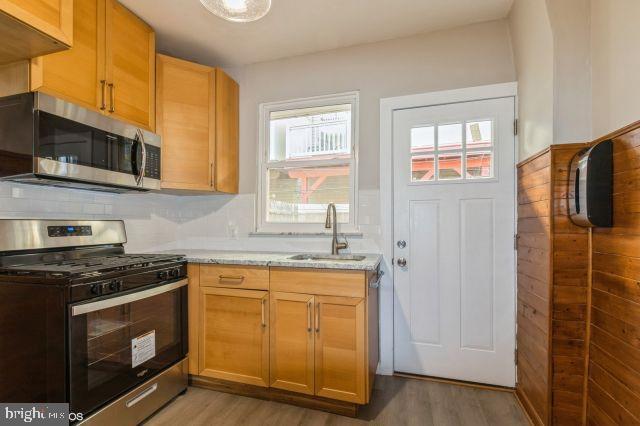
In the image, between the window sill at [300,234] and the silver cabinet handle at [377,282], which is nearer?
the silver cabinet handle at [377,282]

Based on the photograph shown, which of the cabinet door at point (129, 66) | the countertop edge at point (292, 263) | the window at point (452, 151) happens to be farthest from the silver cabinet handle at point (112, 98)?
the window at point (452, 151)

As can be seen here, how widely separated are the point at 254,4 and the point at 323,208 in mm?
1485

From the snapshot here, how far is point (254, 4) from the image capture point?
5.17 ft

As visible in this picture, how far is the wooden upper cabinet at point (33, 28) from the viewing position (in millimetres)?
1271

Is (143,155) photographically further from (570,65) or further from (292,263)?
(570,65)

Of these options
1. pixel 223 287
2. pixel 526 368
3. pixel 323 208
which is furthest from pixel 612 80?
pixel 223 287

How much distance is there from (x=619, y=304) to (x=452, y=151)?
132cm

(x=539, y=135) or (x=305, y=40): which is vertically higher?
(x=305, y=40)

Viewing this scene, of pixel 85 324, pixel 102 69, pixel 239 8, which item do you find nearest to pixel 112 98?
pixel 102 69

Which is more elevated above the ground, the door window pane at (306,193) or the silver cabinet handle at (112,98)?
the silver cabinet handle at (112,98)

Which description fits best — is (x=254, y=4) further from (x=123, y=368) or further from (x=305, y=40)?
(x=123, y=368)

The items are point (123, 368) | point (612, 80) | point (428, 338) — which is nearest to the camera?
point (612, 80)

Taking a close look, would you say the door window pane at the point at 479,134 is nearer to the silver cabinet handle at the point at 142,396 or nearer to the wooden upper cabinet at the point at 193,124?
the wooden upper cabinet at the point at 193,124

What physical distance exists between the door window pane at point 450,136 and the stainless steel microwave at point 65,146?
2048 millimetres
